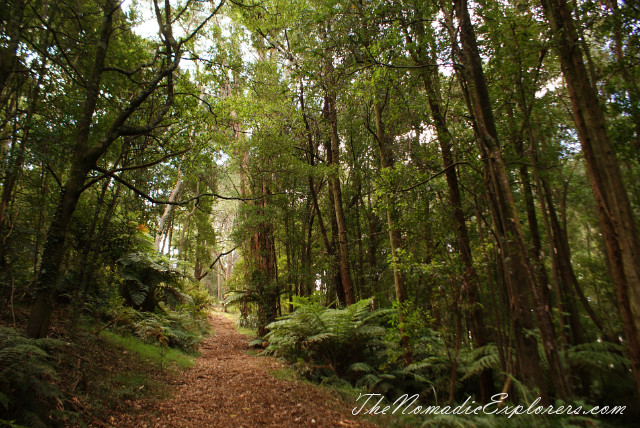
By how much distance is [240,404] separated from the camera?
4.18 metres

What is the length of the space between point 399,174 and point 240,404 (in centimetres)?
435

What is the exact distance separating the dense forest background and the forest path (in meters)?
0.95

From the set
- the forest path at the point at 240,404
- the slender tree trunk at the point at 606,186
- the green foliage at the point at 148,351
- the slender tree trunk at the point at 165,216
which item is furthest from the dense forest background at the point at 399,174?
the slender tree trunk at the point at 165,216

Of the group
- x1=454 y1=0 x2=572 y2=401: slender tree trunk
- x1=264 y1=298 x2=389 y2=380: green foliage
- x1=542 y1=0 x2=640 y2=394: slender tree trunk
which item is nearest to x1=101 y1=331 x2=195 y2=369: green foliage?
x1=264 y1=298 x2=389 y2=380: green foliage

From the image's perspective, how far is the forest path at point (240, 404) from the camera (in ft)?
11.7

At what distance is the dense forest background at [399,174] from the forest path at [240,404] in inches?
37.3

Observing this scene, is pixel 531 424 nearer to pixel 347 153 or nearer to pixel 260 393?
pixel 260 393

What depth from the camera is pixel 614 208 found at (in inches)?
119

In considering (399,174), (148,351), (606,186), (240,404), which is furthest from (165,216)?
(606,186)

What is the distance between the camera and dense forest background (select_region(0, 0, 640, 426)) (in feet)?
10.4

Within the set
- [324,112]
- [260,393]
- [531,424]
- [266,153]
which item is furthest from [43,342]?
[324,112]

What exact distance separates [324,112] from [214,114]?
4.67 metres

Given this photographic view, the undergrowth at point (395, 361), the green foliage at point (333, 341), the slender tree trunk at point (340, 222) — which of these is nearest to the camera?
the undergrowth at point (395, 361)

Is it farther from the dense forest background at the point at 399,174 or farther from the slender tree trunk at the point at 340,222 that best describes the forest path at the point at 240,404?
the slender tree trunk at the point at 340,222
